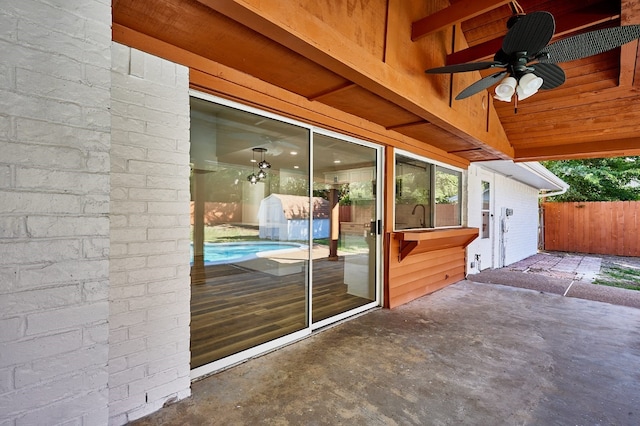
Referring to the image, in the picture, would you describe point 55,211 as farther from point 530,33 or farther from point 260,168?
point 530,33

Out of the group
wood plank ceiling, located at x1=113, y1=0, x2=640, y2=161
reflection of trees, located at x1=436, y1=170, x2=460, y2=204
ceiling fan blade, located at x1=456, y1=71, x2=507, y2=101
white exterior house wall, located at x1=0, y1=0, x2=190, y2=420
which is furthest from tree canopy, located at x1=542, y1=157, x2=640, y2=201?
white exterior house wall, located at x1=0, y1=0, x2=190, y2=420

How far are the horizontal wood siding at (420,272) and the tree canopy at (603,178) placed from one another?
35.5 feet

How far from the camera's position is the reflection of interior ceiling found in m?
2.51

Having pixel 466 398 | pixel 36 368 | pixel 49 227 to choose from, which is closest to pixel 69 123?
pixel 49 227

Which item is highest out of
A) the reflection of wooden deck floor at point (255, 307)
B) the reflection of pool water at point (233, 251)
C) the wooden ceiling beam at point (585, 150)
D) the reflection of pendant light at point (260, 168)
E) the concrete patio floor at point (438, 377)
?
the wooden ceiling beam at point (585, 150)

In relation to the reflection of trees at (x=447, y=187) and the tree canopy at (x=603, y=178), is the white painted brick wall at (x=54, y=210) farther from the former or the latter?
the tree canopy at (x=603, y=178)

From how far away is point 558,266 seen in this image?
731cm

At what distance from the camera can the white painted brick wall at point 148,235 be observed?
170 centimetres

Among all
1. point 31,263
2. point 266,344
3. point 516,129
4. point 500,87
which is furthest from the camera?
point 516,129

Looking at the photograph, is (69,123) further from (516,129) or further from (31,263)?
(516,129)

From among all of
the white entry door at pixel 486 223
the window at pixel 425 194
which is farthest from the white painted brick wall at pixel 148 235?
the white entry door at pixel 486 223

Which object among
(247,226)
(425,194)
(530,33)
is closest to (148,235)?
(247,226)

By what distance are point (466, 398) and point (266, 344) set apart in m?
1.60

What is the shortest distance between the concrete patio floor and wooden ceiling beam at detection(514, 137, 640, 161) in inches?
97.5
